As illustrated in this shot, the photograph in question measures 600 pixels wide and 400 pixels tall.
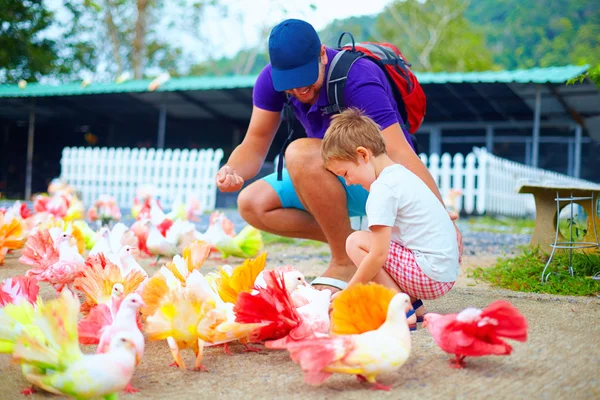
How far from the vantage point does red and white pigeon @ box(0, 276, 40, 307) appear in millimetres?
1896

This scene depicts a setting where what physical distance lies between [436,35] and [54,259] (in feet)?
94.6

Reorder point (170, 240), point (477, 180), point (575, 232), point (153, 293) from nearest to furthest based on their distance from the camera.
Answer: point (153, 293) → point (170, 240) → point (575, 232) → point (477, 180)

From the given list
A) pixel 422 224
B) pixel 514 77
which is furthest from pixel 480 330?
pixel 514 77

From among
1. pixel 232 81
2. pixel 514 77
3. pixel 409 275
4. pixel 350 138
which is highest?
pixel 232 81

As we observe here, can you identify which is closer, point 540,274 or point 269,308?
point 269,308

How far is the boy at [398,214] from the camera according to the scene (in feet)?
7.25

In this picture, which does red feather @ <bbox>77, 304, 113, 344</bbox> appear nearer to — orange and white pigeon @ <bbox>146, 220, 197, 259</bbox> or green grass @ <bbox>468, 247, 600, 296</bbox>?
orange and white pigeon @ <bbox>146, 220, 197, 259</bbox>

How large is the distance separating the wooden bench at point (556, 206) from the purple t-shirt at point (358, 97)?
112 cm

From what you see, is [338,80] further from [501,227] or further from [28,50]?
[28,50]

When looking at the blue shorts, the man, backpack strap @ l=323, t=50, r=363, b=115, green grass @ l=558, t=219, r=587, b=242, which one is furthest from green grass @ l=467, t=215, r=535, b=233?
backpack strap @ l=323, t=50, r=363, b=115

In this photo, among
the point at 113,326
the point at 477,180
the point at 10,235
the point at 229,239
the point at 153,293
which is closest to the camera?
the point at 113,326

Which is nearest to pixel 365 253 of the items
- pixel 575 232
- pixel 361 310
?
pixel 361 310

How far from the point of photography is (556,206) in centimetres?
373

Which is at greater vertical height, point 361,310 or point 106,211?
→ point 106,211
